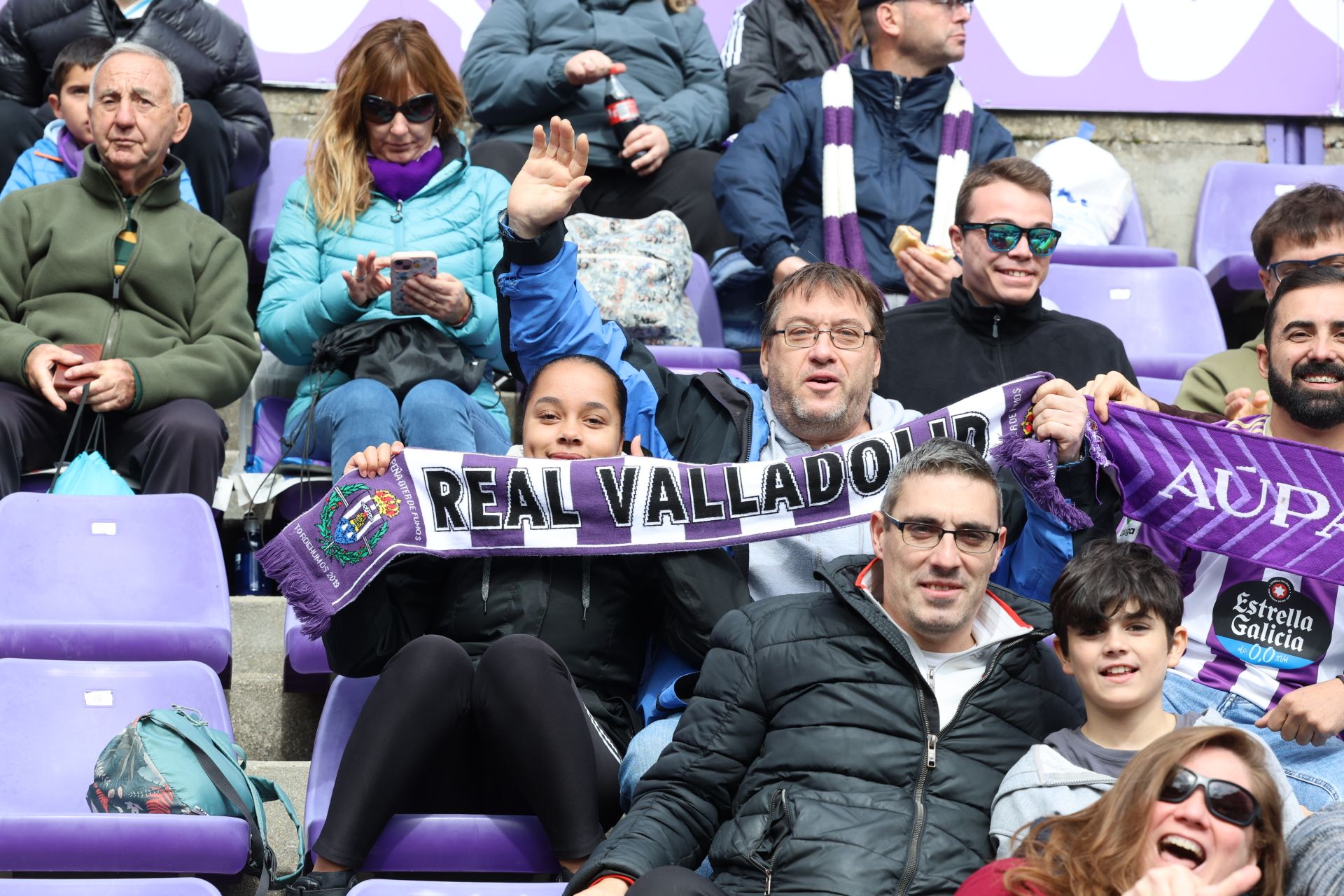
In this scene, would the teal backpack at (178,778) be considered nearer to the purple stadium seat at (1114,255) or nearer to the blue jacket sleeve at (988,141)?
the blue jacket sleeve at (988,141)

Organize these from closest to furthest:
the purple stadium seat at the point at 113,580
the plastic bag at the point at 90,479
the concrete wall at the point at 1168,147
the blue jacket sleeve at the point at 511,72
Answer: the purple stadium seat at the point at 113,580 → the plastic bag at the point at 90,479 → the blue jacket sleeve at the point at 511,72 → the concrete wall at the point at 1168,147

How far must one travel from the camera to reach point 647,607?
3465mm

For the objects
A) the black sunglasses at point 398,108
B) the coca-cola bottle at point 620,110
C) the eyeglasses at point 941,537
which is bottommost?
the eyeglasses at point 941,537

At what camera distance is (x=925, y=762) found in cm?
286

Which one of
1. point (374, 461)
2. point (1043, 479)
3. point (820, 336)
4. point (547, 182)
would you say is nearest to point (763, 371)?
point (820, 336)

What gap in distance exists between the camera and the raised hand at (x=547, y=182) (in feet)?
12.3

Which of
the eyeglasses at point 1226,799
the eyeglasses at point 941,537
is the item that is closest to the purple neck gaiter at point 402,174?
the eyeglasses at point 941,537

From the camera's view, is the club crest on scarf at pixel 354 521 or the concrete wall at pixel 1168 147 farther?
the concrete wall at pixel 1168 147

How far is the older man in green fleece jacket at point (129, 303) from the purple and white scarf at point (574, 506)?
957 millimetres

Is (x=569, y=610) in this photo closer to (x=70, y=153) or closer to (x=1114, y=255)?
(x=70, y=153)

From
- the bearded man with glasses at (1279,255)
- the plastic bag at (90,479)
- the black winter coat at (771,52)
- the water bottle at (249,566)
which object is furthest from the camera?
the black winter coat at (771,52)

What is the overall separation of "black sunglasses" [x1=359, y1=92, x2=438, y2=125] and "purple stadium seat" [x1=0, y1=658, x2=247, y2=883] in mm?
1884

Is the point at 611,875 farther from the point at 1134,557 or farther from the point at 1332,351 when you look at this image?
the point at 1332,351

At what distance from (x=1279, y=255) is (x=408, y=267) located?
230 centimetres
